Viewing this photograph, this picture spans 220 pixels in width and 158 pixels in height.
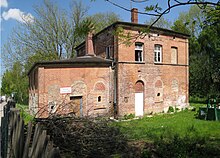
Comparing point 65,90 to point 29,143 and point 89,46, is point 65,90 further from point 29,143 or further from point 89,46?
point 29,143

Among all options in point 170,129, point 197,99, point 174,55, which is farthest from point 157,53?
point 197,99

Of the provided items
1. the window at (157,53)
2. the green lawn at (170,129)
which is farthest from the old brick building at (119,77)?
the green lawn at (170,129)

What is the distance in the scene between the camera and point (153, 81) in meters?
20.9

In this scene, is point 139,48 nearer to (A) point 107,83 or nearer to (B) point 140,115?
(A) point 107,83

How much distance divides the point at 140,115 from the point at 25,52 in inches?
680

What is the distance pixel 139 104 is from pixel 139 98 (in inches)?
22.6

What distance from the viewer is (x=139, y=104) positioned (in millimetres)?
19750

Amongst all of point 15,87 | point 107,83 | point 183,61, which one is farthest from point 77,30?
point 15,87

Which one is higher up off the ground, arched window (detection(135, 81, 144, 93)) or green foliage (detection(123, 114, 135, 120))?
arched window (detection(135, 81, 144, 93))

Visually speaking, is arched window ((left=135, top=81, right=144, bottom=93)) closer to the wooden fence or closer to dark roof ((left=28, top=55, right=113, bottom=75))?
dark roof ((left=28, top=55, right=113, bottom=75))

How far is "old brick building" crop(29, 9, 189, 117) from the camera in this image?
640 inches

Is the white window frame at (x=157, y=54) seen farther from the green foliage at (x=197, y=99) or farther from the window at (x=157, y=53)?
the green foliage at (x=197, y=99)

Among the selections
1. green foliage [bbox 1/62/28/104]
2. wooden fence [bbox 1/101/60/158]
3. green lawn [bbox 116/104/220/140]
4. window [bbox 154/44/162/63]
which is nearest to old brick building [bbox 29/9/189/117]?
window [bbox 154/44/162/63]

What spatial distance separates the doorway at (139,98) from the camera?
64.3ft
